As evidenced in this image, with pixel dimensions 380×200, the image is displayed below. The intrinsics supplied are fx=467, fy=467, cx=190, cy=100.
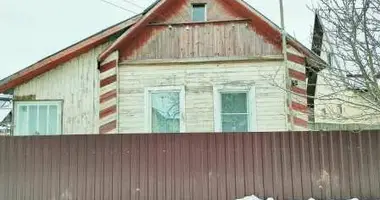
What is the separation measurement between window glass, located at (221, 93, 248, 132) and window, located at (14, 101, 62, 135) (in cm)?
438

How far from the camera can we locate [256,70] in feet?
37.8

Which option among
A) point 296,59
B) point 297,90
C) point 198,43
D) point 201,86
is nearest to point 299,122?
point 297,90

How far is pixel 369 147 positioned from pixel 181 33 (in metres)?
5.34

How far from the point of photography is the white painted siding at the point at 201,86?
37.5 ft

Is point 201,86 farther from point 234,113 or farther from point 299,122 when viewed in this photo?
point 299,122

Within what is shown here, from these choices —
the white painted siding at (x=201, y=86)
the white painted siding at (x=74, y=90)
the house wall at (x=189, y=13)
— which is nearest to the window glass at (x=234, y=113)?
the white painted siding at (x=201, y=86)

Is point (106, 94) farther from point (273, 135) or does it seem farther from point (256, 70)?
point (273, 135)

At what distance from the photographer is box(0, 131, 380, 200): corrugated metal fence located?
8492 millimetres

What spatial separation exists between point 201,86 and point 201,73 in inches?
12.7

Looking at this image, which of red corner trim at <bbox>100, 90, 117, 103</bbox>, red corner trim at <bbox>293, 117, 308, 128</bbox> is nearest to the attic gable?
red corner trim at <bbox>100, 90, 117, 103</bbox>

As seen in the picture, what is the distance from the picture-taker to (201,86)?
11586mm

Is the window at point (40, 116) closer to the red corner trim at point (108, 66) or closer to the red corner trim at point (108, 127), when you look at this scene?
the red corner trim at point (108, 127)

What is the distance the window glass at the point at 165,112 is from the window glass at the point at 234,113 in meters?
1.15

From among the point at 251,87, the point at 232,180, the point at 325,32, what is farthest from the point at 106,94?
the point at 325,32
